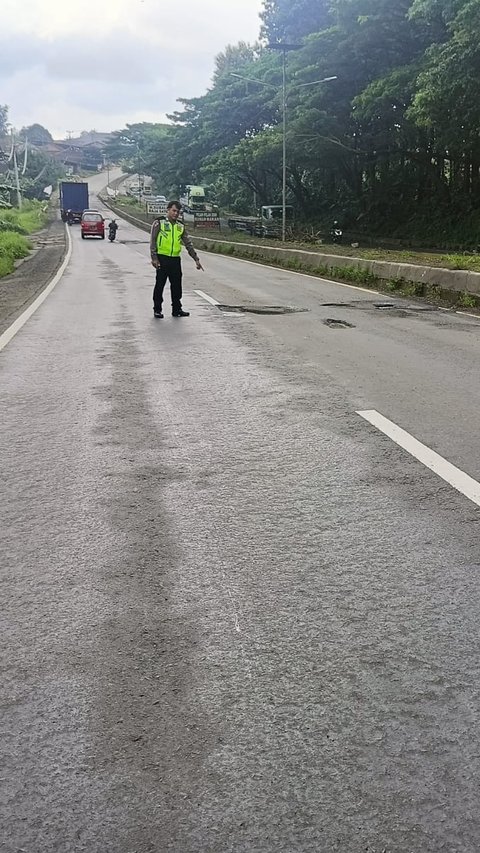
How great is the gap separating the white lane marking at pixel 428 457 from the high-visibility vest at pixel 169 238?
638cm

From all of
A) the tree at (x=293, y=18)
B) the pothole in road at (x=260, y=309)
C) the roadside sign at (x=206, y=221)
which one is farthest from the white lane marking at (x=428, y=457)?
the tree at (x=293, y=18)

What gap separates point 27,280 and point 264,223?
34.2 meters

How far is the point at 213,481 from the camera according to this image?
471 centimetres

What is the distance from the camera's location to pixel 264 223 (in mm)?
53406

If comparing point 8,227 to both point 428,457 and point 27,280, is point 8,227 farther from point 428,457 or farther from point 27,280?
point 428,457

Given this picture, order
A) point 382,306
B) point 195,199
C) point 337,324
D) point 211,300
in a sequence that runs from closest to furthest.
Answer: point 337,324, point 382,306, point 211,300, point 195,199

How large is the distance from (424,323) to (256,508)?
28.3 ft

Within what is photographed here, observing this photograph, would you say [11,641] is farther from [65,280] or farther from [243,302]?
[65,280]

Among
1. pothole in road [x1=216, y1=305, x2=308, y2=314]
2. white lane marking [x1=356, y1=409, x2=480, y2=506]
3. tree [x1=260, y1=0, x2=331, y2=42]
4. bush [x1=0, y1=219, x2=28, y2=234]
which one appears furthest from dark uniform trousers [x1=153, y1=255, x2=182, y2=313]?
tree [x1=260, y1=0, x2=331, y2=42]

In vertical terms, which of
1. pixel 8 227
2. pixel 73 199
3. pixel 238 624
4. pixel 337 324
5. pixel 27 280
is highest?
pixel 73 199

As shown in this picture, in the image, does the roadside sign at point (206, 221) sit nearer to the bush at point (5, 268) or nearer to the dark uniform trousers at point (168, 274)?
the bush at point (5, 268)

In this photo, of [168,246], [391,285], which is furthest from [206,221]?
Answer: [168,246]

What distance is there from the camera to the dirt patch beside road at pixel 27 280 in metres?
14.1

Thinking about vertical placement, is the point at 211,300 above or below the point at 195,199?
below
